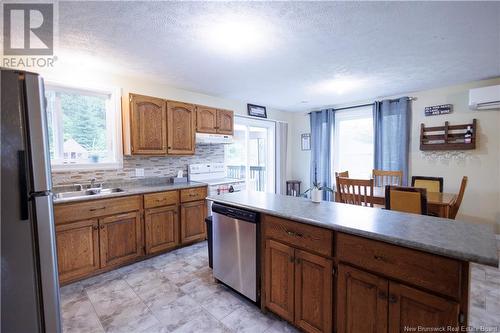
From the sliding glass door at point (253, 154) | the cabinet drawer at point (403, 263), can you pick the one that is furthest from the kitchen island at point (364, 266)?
the sliding glass door at point (253, 154)

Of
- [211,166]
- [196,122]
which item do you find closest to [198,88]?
[196,122]

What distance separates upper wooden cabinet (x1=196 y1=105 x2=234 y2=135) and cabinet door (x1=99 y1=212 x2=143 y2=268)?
64.8 inches

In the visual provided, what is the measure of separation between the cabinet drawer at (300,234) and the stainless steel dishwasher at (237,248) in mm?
141

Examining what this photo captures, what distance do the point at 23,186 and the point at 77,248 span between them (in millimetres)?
1612

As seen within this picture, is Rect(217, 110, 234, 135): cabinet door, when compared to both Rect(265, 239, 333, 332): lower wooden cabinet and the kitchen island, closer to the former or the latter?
the kitchen island

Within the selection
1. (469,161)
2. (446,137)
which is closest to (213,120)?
(446,137)

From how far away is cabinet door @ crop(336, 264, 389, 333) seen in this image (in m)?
1.32

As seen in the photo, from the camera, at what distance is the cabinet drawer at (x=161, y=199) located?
3.00m

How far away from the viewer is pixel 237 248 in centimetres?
215

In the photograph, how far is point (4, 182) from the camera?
1.17 meters

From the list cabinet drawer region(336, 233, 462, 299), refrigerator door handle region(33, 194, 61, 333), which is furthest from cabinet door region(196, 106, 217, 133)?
cabinet drawer region(336, 233, 462, 299)

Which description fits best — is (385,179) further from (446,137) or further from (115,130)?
(115,130)

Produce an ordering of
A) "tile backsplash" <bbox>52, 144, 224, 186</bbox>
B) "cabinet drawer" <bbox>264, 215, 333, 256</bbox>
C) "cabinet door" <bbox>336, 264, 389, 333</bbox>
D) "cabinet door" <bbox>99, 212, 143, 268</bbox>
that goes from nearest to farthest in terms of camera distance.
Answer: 1. "cabinet door" <bbox>336, 264, 389, 333</bbox>
2. "cabinet drawer" <bbox>264, 215, 333, 256</bbox>
3. "cabinet door" <bbox>99, 212, 143, 268</bbox>
4. "tile backsplash" <bbox>52, 144, 224, 186</bbox>

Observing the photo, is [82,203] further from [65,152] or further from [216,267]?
[216,267]
